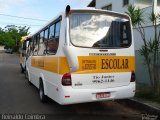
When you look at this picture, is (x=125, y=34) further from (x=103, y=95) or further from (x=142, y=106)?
(x=142, y=106)

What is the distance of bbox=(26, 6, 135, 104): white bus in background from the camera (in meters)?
7.14

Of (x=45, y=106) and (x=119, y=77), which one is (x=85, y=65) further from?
(x=45, y=106)

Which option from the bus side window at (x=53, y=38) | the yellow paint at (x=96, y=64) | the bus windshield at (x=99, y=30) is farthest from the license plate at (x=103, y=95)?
the bus side window at (x=53, y=38)

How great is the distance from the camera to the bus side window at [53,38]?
7.90 m

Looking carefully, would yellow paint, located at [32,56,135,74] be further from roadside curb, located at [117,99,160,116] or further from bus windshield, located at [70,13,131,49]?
roadside curb, located at [117,99,160,116]

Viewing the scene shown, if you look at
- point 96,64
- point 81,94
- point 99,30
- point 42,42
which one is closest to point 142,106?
point 96,64

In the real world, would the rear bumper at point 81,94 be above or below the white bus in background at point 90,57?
below

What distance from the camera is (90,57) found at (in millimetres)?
7305

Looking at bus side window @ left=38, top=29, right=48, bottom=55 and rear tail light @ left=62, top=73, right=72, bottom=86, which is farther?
bus side window @ left=38, top=29, right=48, bottom=55

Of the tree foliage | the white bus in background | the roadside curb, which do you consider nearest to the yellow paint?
the white bus in background

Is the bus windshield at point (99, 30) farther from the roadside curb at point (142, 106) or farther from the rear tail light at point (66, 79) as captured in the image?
the roadside curb at point (142, 106)

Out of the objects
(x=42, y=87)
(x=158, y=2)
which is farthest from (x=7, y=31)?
(x=42, y=87)

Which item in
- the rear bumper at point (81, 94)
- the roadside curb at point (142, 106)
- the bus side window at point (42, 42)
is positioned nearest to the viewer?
the rear bumper at point (81, 94)

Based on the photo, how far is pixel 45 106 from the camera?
9.00 meters
